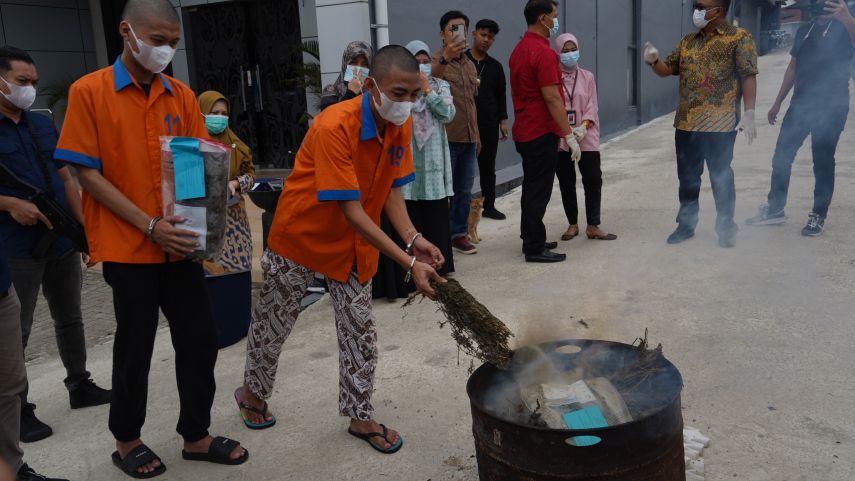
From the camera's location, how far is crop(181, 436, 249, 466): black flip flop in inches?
128

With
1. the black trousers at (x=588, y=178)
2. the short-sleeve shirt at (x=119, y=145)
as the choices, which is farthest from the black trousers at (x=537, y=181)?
the short-sleeve shirt at (x=119, y=145)

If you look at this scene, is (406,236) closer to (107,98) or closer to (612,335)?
(107,98)

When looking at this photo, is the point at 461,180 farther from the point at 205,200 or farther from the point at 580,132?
the point at 205,200

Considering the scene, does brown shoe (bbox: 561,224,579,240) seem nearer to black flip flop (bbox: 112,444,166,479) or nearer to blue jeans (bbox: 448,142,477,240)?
blue jeans (bbox: 448,142,477,240)

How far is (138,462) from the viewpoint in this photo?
10.3 ft

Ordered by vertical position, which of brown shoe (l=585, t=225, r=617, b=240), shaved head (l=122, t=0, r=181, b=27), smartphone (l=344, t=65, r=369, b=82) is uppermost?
shaved head (l=122, t=0, r=181, b=27)

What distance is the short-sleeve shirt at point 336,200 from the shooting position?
9.84ft

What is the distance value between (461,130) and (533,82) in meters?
0.79

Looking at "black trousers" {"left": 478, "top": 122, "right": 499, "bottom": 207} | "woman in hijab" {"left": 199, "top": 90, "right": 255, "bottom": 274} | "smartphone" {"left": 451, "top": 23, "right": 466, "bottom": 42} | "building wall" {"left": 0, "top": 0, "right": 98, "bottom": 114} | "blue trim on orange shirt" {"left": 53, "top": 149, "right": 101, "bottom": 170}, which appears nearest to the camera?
"blue trim on orange shirt" {"left": 53, "top": 149, "right": 101, "bottom": 170}

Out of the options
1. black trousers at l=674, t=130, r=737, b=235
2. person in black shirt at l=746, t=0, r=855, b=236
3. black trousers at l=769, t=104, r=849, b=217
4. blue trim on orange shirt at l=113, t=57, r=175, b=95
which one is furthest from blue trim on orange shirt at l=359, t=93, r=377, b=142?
black trousers at l=769, t=104, r=849, b=217

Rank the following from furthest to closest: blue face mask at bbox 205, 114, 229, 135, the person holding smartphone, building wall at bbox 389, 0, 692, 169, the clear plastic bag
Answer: building wall at bbox 389, 0, 692, 169 → the person holding smartphone → blue face mask at bbox 205, 114, 229, 135 → the clear plastic bag

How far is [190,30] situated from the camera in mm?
10852

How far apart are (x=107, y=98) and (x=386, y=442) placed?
191 centimetres

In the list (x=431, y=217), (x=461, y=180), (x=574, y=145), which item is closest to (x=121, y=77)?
(x=431, y=217)
